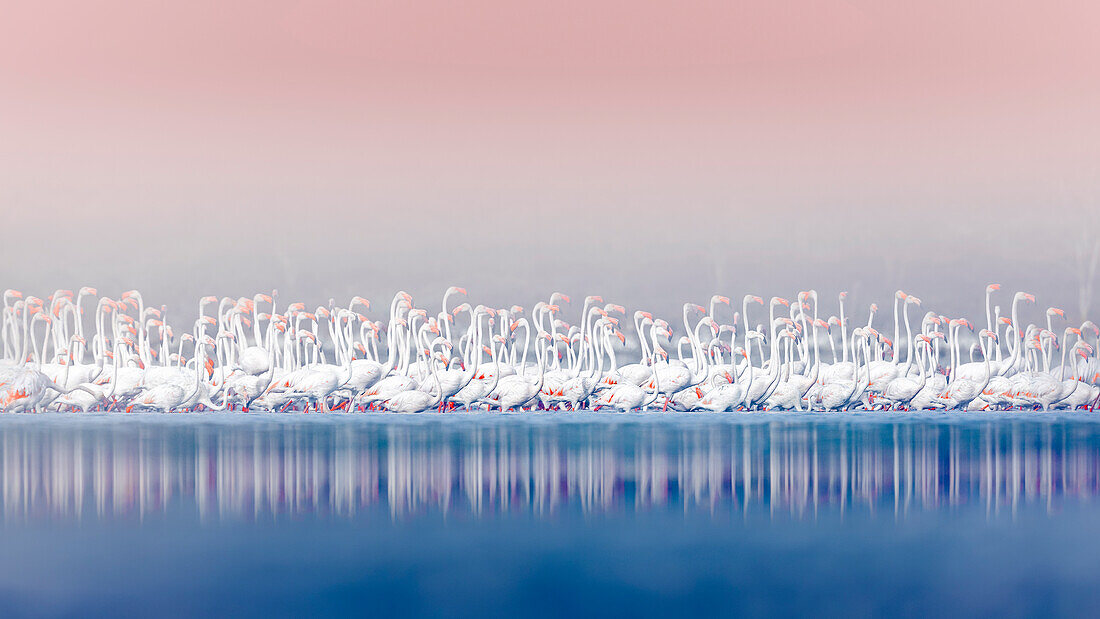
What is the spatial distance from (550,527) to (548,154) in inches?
249

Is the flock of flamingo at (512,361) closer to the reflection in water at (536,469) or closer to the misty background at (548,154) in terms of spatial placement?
the misty background at (548,154)

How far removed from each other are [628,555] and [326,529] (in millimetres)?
1180

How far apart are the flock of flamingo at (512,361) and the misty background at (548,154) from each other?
27 cm

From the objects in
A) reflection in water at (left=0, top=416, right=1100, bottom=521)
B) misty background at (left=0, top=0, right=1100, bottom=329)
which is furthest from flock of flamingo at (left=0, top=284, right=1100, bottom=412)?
reflection in water at (left=0, top=416, right=1100, bottom=521)

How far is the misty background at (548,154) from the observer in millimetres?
9438

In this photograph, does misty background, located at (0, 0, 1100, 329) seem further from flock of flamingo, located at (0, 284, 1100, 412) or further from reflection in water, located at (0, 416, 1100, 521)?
reflection in water, located at (0, 416, 1100, 521)

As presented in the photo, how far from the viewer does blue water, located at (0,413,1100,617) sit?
10.2 ft

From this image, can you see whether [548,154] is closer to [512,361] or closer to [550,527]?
[512,361]

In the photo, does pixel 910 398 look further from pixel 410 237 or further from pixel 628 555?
pixel 628 555

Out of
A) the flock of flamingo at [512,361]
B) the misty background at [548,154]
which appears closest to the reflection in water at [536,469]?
the flock of flamingo at [512,361]

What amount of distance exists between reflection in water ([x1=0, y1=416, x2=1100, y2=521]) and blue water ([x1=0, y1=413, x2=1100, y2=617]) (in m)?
0.02

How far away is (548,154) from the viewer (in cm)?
981

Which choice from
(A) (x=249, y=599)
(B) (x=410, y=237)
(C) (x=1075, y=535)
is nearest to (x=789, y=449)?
(C) (x=1075, y=535)

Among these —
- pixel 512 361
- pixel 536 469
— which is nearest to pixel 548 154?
pixel 512 361
